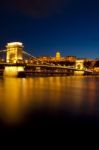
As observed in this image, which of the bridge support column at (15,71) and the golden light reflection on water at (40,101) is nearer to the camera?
the golden light reflection on water at (40,101)

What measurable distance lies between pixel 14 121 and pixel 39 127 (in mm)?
703

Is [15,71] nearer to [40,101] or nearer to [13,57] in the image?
[13,57]

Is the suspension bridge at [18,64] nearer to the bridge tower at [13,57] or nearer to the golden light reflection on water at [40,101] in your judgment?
the bridge tower at [13,57]

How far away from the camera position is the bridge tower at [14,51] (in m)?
42.2

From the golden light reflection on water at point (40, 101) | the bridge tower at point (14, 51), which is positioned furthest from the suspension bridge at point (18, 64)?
the golden light reflection on water at point (40, 101)

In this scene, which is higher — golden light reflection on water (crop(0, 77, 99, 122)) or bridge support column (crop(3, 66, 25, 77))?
bridge support column (crop(3, 66, 25, 77))

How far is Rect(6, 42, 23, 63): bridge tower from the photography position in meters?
42.2

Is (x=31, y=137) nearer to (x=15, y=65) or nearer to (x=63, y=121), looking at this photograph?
(x=63, y=121)

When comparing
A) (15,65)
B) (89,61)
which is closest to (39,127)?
(15,65)

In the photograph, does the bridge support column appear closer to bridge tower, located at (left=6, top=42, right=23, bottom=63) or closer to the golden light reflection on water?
bridge tower, located at (left=6, top=42, right=23, bottom=63)

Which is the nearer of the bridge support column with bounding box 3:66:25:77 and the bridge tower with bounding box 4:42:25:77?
the bridge support column with bounding box 3:66:25:77

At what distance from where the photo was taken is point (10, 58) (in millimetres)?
44438

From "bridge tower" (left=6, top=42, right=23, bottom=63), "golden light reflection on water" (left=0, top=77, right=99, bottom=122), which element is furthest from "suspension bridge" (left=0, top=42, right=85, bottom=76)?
"golden light reflection on water" (left=0, top=77, right=99, bottom=122)

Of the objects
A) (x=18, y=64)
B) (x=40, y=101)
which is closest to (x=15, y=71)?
(x=18, y=64)
